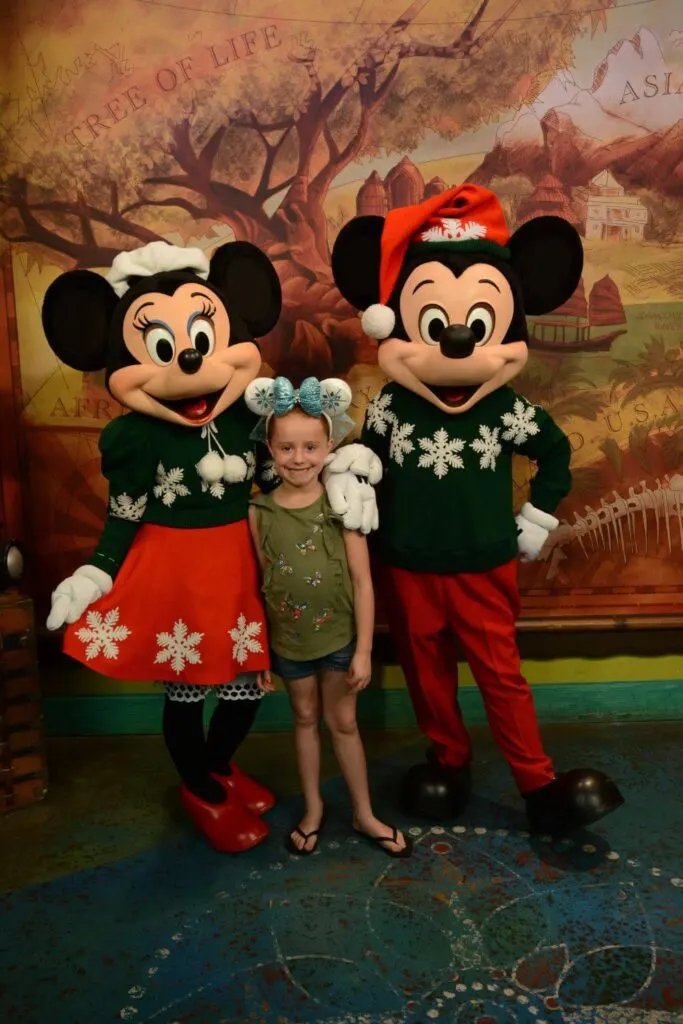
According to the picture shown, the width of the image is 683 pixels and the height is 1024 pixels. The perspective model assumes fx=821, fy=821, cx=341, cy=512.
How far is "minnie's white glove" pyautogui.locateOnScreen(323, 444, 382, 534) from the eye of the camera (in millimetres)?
1736

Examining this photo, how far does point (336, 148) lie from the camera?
2.21m

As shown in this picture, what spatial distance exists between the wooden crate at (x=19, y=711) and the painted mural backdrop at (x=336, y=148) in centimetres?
52

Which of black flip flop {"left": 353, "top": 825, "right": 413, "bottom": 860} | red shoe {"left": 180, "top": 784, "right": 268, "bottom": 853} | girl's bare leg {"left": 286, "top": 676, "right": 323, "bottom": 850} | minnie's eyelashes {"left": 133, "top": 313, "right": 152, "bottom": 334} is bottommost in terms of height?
black flip flop {"left": 353, "top": 825, "right": 413, "bottom": 860}

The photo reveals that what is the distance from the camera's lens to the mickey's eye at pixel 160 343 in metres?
1.70

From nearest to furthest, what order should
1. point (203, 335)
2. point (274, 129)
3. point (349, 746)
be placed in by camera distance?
1. point (203, 335)
2. point (349, 746)
3. point (274, 129)

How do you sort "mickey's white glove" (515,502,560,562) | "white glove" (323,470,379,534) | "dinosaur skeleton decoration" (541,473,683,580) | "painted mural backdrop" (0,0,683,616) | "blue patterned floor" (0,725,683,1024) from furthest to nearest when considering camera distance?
1. "dinosaur skeleton decoration" (541,473,683,580)
2. "painted mural backdrop" (0,0,683,616)
3. "mickey's white glove" (515,502,560,562)
4. "white glove" (323,470,379,534)
5. "blue patterned floor" (0,725,683,1024)

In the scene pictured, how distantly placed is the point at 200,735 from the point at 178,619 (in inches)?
12.8

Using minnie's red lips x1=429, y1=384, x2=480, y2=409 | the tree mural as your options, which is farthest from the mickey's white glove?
the tree mural

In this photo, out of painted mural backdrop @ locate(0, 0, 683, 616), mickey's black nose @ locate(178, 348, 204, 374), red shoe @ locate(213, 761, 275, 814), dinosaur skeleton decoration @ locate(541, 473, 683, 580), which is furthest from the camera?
dinosaur skeleton decoration @ locate(541, 473, 683, 580)

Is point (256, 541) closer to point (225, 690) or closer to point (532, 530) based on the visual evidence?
point (225, 690)

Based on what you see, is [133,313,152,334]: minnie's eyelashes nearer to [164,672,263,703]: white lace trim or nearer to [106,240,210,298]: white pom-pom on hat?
[106,240,210,298]: white pom-pom on hat

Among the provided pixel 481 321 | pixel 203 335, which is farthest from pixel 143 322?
pixel 481 321

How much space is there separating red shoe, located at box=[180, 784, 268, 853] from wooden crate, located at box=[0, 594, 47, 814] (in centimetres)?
46

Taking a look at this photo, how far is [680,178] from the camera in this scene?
2.24 m
